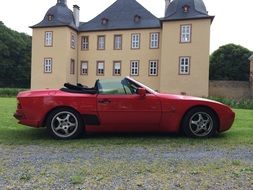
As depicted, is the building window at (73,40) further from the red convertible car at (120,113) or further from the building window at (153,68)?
the red convertible car at (120,113)

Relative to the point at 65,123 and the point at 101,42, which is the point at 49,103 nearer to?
the point at 65,123

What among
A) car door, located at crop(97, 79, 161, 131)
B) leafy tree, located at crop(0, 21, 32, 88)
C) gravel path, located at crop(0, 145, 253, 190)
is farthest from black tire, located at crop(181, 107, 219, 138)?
leafy tree, located at crop(0, 21, 32, 88)

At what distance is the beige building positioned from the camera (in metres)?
40.3

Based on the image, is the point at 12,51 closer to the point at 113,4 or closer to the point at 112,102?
the point at 113,4

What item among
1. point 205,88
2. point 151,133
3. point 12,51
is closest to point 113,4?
point 205,88

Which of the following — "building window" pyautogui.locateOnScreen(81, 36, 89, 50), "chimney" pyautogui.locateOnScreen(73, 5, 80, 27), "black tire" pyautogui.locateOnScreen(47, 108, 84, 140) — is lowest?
"black tire" pyautogui.locateOnScreen(47, 108, 84, 140)

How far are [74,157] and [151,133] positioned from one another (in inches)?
115

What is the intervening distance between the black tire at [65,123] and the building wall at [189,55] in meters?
33.1

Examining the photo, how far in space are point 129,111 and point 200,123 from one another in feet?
4.97

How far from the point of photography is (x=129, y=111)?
24.4 ft

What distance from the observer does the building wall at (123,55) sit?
44.9 m

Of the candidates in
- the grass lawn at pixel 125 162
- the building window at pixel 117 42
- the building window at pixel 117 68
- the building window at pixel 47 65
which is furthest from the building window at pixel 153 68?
the grass lawn at pixel 125 162

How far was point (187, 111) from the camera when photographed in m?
7.57

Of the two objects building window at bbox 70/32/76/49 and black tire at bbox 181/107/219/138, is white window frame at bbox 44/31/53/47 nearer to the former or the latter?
building window at bbox 70/32/76/49
